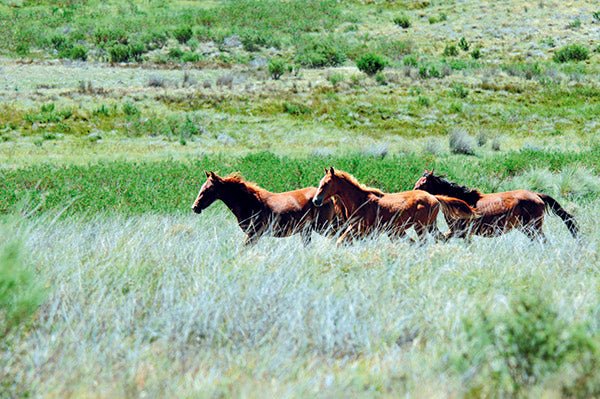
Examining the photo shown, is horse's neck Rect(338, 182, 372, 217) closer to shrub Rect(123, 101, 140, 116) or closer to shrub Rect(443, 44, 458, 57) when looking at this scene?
shrub Rect(123, 101, 140, 116)

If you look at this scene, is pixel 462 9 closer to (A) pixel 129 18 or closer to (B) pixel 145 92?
(A) pixel 129 18

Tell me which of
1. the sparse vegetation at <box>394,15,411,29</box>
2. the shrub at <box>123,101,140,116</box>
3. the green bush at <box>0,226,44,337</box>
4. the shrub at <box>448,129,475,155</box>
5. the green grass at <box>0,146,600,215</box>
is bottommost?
the sparse vegetation at <box>394,15,411,29</box>

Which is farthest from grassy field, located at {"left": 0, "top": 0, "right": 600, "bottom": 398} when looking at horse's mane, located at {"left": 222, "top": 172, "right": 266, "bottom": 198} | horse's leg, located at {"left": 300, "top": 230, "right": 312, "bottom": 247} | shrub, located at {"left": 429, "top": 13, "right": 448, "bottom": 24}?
shrub, located at {"left": 429, "top": 13, "right": 448, "bottom": 24}

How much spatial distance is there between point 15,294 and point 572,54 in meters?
49.9

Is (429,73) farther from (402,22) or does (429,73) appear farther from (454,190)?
(454,190)

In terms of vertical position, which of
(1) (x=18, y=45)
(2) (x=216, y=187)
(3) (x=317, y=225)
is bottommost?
(1) (x=18, y=45)

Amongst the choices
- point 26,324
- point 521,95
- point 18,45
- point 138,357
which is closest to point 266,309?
point 138,357

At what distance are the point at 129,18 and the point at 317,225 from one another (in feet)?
213

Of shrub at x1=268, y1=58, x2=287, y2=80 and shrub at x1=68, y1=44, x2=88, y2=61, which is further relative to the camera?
shrub at x1=68, y1=44, x2=88, y2=61

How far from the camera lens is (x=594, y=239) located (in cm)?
847

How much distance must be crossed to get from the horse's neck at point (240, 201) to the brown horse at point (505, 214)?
8.34ft

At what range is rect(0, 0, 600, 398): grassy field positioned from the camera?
4375 millimetres

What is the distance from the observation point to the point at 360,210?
364 inches

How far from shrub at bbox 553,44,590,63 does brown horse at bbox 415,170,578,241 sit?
140 feet
